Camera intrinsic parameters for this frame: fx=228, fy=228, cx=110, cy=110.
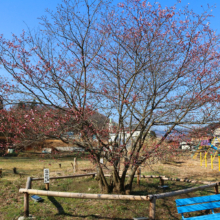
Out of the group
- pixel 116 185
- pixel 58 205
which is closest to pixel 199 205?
→ pixel 116 185

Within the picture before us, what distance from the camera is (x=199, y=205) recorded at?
4141mm

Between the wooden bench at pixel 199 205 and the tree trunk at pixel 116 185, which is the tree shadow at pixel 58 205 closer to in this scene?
the tree trunk at pixel 116 185

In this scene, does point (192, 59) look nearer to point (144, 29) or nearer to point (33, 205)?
point (144, 29)

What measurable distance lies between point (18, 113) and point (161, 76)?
4.00 m

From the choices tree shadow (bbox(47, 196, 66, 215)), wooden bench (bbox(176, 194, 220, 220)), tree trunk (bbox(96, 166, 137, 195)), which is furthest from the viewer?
tree trunk (bbox(96, 166, 137, 195))

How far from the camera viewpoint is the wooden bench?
3.93m

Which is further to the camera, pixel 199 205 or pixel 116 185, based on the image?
pixel 116 185

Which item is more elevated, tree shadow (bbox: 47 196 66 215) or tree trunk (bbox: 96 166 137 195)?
tree trunk (bbox: 96 166 137 195)

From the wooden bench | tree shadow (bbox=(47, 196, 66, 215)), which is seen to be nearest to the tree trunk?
tree shadow (bbox=(47, 196, 66, 215))

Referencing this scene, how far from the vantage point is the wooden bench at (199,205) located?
393 cm

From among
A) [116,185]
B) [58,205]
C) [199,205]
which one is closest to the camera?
[199,205]

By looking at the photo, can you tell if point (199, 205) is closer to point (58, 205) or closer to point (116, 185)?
point (116, 185)

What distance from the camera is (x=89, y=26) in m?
5.81

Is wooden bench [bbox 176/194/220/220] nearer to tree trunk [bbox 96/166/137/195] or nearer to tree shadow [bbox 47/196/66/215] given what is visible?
tree trunk [bbox 96/166/137/195]
